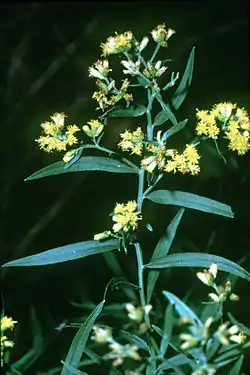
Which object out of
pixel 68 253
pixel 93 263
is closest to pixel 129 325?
pixel 68 253

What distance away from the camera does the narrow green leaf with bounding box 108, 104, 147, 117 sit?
86cm

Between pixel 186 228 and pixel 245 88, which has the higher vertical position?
pixel 245 88

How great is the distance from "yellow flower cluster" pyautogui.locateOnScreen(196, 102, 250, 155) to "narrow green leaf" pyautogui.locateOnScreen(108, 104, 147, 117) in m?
0.07

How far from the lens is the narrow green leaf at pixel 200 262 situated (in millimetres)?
785

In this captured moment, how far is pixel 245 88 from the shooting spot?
1688mm

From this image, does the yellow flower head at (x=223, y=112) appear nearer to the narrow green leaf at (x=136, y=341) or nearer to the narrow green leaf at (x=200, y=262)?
the narrow green leaf at (x=200, y=262)

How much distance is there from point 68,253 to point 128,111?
200 millimetres

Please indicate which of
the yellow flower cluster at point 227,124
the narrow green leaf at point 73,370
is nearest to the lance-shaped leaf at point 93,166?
the yellow flower cluster at point 227,124

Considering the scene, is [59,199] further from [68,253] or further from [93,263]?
[68,253]

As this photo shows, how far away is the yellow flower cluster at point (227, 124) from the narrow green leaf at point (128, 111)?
2.9 inches

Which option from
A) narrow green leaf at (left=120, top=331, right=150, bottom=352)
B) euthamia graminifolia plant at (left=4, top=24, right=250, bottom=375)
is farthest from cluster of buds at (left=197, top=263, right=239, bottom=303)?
narrow green leaf at (left=120, top=331, right=150, bottom=352)

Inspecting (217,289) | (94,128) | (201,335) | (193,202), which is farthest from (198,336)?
(94,128)

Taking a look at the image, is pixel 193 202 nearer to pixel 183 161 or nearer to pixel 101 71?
pixel 183 161

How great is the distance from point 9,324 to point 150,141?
0.28 m
